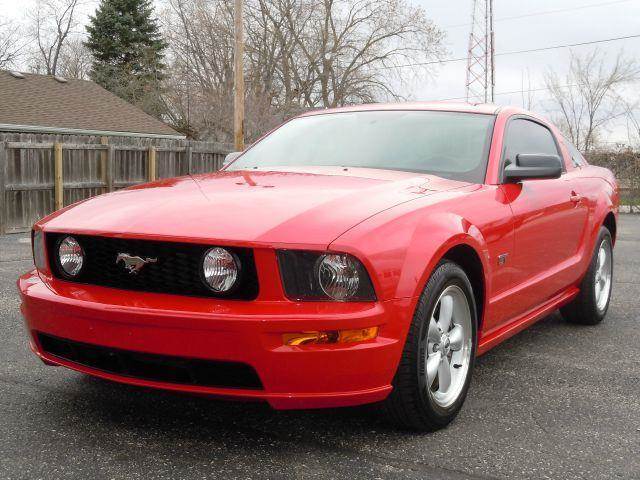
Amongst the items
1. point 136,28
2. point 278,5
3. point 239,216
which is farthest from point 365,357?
point 136,28

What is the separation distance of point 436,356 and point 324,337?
75cm

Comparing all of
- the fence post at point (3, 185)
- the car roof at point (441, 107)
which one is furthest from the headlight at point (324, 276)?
the fence post at point (3, 185)

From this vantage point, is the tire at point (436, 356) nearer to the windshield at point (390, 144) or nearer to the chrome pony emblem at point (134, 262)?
the windshield at point (390, 144)

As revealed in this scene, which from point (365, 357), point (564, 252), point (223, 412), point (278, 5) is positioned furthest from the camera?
point (278, 5)

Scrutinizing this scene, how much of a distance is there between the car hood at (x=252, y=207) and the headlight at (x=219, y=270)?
0.21 ft

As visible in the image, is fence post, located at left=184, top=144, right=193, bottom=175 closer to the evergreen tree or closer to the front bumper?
the front bumper

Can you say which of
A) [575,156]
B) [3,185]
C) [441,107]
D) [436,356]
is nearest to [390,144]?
[441,107]

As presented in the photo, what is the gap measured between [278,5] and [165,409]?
33.0 meters

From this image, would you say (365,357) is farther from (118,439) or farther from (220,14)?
(220,14)

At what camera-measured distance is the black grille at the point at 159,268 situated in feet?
8.87

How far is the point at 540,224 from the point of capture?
4148mm

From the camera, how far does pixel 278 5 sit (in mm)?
34344

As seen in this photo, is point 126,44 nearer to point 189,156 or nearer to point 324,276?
point 189,156

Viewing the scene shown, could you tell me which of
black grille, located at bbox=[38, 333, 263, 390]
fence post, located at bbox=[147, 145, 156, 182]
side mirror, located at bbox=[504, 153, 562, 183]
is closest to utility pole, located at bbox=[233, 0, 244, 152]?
fence post, located at bbox=[147, 145, 156, 182]
